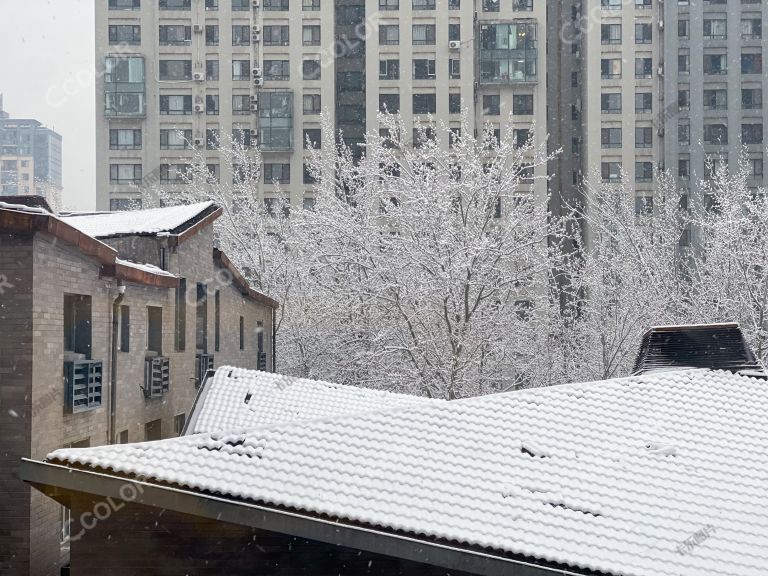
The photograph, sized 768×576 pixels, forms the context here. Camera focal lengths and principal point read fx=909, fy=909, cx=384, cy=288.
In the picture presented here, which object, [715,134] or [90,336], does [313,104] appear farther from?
[90,336]

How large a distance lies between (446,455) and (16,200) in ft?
41.3

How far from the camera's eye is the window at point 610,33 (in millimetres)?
58438

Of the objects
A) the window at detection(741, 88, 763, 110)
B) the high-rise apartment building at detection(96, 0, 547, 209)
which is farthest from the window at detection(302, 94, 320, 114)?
the window at detection(741, 88, 763, 110)

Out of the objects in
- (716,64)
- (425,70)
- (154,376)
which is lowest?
(154,376)

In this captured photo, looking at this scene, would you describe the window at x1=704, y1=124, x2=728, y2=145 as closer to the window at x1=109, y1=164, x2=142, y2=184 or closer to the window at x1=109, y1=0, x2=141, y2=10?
the window at x1=109, y1=164, x2=142, y2=184

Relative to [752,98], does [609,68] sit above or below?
above

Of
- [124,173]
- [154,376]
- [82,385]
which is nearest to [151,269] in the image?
[154,376]

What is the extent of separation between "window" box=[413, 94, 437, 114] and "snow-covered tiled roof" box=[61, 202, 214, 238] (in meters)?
37.0

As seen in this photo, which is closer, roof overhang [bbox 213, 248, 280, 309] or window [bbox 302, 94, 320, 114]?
roof overhang [bbox 213, 248, 280, 309]

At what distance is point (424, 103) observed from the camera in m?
58.0

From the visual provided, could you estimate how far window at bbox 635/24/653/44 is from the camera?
58062 millimetres

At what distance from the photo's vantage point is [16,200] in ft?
58.1

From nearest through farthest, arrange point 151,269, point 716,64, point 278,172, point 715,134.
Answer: point 151,269
point 715,134
point 716,64
point 278,172

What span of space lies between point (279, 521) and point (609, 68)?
183 feet
